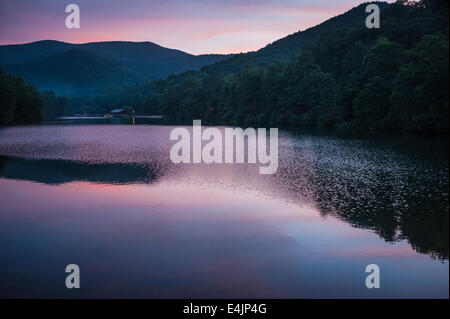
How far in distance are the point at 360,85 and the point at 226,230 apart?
64.2 meters

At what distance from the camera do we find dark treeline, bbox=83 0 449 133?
55.4 m

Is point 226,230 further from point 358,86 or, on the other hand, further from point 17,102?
point 17,102

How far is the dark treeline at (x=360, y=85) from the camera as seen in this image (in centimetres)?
5544

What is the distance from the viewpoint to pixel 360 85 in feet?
246

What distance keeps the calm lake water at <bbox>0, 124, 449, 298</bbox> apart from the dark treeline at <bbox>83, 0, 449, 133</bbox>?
50.5 ft

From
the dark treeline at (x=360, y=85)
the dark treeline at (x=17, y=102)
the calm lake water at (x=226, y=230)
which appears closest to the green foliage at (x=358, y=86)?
the dark treeline at (x=360, y=85)

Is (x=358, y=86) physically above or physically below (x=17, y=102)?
below

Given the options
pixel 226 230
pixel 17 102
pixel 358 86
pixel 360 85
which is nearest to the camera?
pixel 226 230

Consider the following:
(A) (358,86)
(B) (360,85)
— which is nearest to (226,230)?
(B) (360,85)

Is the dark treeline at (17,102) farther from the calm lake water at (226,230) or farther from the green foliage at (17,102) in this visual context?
the calm lake water at (226,230)

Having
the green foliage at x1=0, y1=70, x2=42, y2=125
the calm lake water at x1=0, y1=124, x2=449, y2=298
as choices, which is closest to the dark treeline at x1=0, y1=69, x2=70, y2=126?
the green foliage at x1=0, y1=70, x2=42, y2=125

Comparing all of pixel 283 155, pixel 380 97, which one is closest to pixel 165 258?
pixel 283 155

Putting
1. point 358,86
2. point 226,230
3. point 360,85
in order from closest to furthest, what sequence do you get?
point 226,230, point 360,85, point 358,86
